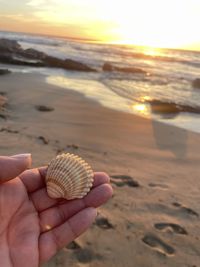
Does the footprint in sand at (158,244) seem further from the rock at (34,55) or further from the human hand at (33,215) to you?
the rock at (34,55)

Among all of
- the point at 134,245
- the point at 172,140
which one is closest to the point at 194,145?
the point at 172,140

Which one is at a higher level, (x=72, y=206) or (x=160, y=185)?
(x=72, y=206)

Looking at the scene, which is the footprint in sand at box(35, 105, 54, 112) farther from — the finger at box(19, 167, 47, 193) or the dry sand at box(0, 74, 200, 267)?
the finger at box(19, 167, 47, 193)

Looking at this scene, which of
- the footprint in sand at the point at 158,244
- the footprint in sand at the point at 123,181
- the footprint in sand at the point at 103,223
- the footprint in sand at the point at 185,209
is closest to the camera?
the footprint in sand at the point at 158,244

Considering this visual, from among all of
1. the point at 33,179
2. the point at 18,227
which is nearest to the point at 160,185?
the point at 33,179

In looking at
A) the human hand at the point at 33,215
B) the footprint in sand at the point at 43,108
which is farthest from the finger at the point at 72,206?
the footprint in sand at the point at 43,108

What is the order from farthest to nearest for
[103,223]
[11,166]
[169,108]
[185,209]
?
[169,108] < [185,209] < [103,223] < [11,166]

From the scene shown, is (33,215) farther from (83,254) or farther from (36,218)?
(83,254)
